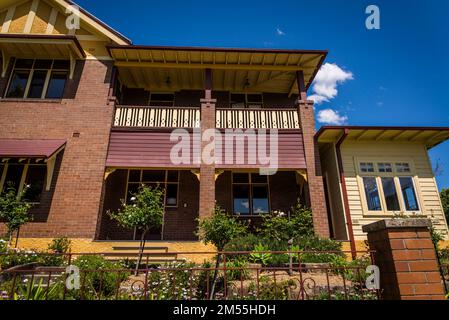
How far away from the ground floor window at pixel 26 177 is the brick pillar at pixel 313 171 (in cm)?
892

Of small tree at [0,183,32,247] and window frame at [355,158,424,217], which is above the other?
window frame at [355,158,424,217]

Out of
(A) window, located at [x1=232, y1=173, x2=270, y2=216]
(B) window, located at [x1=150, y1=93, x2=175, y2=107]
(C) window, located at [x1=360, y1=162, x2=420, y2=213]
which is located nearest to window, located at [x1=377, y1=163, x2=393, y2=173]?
(C) window, located at [x1=360, y1=162, x2=420, y2=213]

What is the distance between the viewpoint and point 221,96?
1320 cm

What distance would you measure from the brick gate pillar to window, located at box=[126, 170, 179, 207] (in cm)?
201

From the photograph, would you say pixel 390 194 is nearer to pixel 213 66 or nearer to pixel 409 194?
pixel 409 194

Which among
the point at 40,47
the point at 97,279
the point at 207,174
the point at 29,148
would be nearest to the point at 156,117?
the point at 207,174

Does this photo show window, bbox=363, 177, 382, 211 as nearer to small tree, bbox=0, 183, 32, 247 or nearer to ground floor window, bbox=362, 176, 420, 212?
ground floor window, bbox=362, 176, 420, 212

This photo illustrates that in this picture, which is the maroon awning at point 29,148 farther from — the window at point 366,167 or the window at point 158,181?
the window at point 366,167

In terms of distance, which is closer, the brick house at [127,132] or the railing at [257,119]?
the brick house at [127,132]

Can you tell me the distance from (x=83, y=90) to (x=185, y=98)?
13.4ft

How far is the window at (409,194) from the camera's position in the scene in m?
9.89

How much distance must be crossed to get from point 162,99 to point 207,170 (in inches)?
191

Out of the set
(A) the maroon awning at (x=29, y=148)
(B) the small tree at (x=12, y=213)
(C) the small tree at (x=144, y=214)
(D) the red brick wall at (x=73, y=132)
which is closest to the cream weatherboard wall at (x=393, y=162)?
(C) the small tree at (x=144, y=214)

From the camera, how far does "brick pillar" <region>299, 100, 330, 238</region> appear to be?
9430 mm
